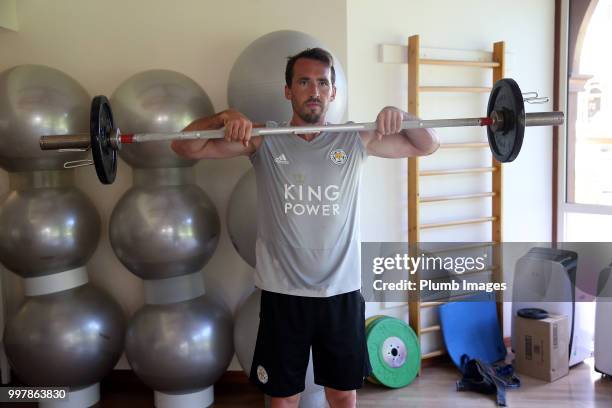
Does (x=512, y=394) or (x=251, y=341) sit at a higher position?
(x=251, y=341)

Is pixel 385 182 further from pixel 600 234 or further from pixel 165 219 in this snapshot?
pixel 600 234

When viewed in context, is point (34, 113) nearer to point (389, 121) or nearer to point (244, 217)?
point (244, 217)

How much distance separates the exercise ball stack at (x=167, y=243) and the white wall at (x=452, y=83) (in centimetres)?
102

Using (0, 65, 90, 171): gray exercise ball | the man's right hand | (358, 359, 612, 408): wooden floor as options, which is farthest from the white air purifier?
(0, 65, 90, 171): gray exercise ball

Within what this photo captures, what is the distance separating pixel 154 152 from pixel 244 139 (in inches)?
29.9

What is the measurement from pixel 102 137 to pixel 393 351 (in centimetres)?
190

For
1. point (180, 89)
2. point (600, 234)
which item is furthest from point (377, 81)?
point (600, 234)

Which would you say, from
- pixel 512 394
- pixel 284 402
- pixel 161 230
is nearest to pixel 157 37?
pixel 161 230

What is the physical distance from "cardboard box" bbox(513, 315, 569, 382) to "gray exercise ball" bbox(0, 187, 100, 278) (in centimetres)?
240

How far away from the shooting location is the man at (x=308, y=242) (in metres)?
1.74

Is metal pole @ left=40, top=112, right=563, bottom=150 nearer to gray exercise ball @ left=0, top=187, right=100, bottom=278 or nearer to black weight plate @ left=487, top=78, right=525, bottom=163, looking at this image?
black weight plate @ left=487, top=78, right=525, bottom=163

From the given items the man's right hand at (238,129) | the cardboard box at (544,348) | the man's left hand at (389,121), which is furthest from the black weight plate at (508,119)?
the cardboard box at (544,348)

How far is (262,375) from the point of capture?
179 cm

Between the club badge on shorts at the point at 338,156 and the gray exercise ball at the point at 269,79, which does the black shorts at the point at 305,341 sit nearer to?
the club badge on shorts at the point at 338,156
